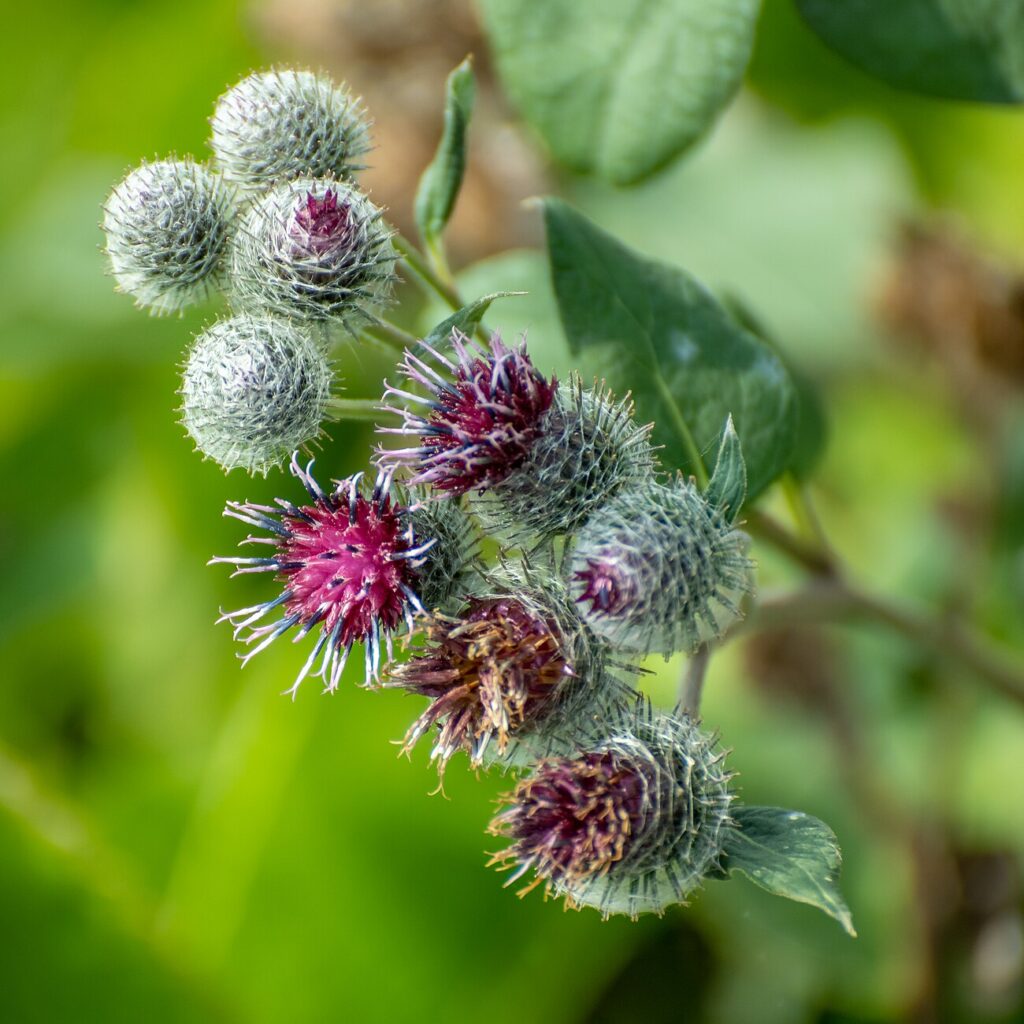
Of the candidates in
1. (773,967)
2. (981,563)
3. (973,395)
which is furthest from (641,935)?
(973,395)

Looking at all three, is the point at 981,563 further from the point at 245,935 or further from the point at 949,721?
the point at 245,935

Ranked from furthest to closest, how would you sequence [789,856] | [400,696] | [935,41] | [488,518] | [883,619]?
[400,696] < [883,619] < [935,41] < [488,518] < [789,856]

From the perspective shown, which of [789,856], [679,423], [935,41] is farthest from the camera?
[935,41]

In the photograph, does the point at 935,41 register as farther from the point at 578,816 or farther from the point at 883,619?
the point at 578,816

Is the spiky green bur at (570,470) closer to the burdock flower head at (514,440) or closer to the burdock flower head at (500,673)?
the burdock flower head at (514,440)

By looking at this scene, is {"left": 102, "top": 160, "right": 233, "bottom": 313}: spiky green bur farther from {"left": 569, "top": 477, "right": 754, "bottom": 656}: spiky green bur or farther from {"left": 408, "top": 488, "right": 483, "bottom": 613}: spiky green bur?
{"left": 569, "top": 477, "right": 754, "bottom": 656}: spiky green bur

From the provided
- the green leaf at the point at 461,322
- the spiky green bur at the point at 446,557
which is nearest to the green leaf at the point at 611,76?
the green leaf at the point at 461,322

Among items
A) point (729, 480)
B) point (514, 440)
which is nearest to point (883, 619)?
point (729, 480)

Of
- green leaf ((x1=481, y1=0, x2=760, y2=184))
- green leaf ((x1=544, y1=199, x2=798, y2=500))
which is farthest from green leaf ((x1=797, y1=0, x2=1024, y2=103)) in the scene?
green leaf ((x1=544, y1=199, x2=798, y2=500))
